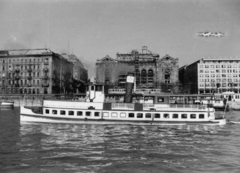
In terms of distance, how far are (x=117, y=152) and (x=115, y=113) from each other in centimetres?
1262

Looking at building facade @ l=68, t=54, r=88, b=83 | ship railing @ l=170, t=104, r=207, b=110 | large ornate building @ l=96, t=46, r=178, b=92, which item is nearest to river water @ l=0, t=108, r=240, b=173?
ship railing @ l=170, t=104, r=207, b=110

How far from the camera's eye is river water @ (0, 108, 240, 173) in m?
12.3

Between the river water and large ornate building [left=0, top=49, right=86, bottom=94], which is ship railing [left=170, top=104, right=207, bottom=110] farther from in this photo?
large ornate building [left=0, top=49, right=86, bottom=94]

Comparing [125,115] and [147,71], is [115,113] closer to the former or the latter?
[125,115]

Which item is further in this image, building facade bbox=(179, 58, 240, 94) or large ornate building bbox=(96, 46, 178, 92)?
large ornate building bbox=(96, 46, 178, 92)

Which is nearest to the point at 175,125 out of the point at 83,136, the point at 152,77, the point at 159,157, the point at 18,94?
the point at 83,136

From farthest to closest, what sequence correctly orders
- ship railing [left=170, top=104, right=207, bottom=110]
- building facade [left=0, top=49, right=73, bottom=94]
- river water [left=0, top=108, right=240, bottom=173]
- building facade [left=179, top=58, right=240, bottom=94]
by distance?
building facade [left=179, top=58, right=240, bottom=94] → building facade [left=0, top=49, right=73, bottom=94] → ship railing [left=170, top=104, right=207, bottom=110] → river water [left=0, top=108, right=240, bottom=173]

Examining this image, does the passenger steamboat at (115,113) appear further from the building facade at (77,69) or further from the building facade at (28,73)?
the building facade at (77,69)

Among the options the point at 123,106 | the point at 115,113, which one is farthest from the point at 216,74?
the point at 115,113

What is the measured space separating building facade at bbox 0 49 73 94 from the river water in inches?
2779

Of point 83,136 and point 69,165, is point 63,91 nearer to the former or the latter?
point 83,136

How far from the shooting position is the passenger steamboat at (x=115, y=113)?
2734cm

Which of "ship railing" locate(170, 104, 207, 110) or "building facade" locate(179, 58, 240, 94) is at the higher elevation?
Answer: "building facade" locate(179, 58, 240, 94)

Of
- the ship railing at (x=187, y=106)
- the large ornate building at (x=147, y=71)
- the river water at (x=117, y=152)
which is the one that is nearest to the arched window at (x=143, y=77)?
the large ornate building at (x=147, y=71)
